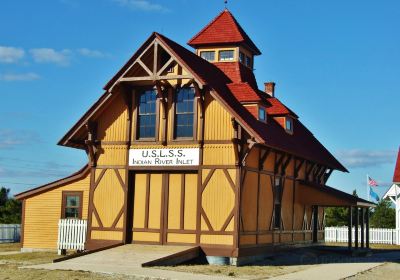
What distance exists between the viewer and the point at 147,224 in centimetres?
2669

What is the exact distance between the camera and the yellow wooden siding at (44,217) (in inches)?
1232

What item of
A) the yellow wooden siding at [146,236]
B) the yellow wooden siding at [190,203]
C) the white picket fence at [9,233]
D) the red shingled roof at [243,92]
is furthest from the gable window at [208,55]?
the white picket fence at [9,233]

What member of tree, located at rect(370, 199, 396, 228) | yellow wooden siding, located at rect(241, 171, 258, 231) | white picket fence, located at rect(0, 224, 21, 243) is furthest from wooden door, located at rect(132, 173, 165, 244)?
tree, located at rect(370, 199, 396, 228)

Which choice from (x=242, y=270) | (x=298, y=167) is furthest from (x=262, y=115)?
(x=242, y=270)

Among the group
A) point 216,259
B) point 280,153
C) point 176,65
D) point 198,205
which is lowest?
point 216,259

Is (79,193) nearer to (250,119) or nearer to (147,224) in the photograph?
(147,224)

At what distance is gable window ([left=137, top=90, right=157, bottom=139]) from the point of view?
1069 inches

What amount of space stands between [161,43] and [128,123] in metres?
3.79

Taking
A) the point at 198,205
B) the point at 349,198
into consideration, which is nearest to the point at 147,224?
the point at 198,205

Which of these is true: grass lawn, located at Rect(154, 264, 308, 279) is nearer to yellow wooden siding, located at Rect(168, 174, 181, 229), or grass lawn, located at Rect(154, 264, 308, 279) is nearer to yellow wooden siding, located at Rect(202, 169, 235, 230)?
yellow wooden siding, located at Rect(202, 169, 235, 230)

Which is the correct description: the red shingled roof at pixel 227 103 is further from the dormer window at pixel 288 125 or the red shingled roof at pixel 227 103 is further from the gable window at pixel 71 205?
the gable window at pixel 71 205

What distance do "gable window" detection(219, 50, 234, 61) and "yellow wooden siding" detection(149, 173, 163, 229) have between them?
8.79 metres

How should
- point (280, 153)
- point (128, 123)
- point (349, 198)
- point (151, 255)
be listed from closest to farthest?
point (151, 255)
point (128, 123)
point (280, 153)
point (349, 198)

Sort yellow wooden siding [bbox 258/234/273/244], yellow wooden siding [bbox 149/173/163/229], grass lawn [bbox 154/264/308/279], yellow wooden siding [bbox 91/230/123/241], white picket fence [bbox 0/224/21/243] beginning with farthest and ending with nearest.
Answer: white picket fence [bbox 0/224/21/243] → yellow wooden siding [bbox 258/234/273/244] → yellow wooden siding [bbox 91/230/123/241] → yellow wooden siding [bbox 149/173/163/229] → grass lawn [bbox 154/264/308/279]
